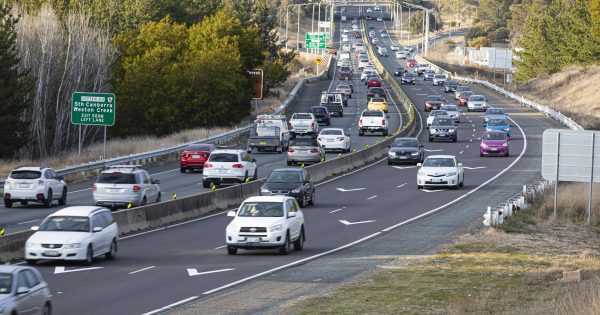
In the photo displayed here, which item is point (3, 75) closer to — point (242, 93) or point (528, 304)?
point (242, 93)

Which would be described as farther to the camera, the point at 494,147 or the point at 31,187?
the point at 494,147

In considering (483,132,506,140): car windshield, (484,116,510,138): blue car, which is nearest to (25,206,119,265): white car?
(483,132,506,140): car windshield

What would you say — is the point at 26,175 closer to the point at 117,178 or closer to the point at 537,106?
the point at 117,178

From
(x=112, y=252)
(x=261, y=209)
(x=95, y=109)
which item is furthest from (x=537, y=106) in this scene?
(x=112, y=252)

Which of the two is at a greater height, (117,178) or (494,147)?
(117,178)

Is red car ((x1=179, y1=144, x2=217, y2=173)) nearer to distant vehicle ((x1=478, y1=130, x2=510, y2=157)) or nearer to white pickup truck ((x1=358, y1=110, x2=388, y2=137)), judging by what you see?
distant vehicle ((x1=478, y1=130, x2=510, y2=157))

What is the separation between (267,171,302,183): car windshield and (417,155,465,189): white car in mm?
8070

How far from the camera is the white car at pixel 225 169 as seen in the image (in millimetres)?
48406

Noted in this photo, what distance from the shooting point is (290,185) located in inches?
1635

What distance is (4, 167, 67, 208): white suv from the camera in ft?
133

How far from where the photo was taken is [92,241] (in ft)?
88.0

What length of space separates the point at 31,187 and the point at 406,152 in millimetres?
24402

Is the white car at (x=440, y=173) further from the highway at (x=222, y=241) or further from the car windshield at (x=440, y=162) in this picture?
the highway at (x=222, y=241)

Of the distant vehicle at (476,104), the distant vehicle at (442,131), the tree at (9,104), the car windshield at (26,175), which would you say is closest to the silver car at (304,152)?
the distant vehicle at (442,131)
